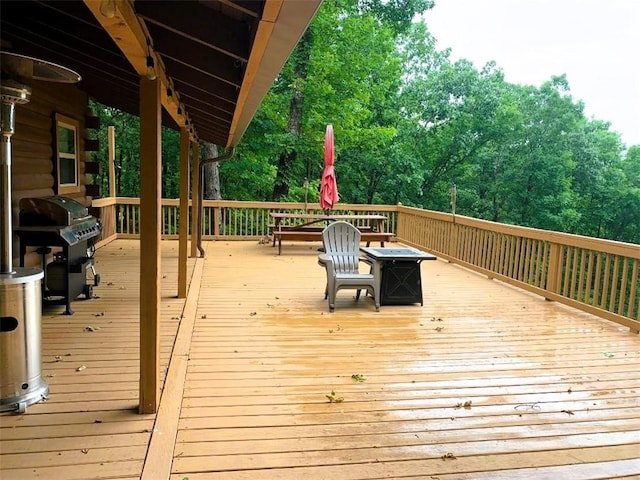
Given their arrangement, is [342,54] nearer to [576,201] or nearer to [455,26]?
[576,201]

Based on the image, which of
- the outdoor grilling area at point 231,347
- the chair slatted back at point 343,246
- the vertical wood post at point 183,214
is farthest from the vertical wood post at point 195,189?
the chair slatted back at point 343,246

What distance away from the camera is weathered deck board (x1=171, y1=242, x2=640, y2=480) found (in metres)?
2.36

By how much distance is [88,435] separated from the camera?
2.45 m

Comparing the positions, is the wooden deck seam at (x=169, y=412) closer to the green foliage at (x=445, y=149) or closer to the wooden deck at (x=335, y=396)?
the wooden deck at (x=335, y=396)

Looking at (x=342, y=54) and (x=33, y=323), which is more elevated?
(x=342, y=54)

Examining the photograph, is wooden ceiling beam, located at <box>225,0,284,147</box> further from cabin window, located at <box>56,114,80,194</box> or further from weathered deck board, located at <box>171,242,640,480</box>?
cabin window, located at <box>56,114,80,194</box>

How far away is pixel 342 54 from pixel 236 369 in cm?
1220

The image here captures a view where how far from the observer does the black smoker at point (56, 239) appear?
172 inches

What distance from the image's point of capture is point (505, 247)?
6988 mm

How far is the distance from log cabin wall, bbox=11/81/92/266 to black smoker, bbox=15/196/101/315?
0.26 meters

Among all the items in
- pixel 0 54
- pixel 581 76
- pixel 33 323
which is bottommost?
pixel 33 323

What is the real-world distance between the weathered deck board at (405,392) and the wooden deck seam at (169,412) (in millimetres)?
55

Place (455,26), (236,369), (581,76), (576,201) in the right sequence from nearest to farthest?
(236,369) → (576,201) → (581,76) → (455,26)

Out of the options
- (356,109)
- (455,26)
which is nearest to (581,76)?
(455,26)
